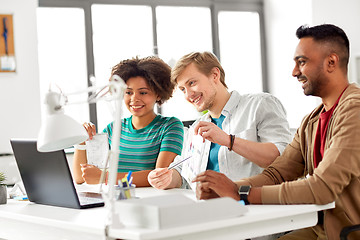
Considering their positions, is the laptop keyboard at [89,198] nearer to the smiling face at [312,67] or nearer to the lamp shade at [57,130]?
the lamp shade at [57,130]

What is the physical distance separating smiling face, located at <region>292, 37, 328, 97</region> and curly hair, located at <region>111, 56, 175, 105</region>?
3.20ft

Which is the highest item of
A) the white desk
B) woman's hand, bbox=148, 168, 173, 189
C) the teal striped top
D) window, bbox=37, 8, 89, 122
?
window, bbox=37, 8, 89, 122

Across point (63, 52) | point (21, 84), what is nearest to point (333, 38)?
point (21, 84)

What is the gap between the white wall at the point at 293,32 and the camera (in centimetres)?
586

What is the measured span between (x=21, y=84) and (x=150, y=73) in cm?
219

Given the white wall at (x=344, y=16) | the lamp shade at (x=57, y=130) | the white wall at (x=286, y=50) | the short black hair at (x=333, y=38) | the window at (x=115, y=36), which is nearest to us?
the lamp shade at (x=57, y=130)

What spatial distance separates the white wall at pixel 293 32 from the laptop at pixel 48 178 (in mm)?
4170

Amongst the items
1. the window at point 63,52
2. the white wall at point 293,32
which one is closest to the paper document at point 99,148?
the window at point 63,52

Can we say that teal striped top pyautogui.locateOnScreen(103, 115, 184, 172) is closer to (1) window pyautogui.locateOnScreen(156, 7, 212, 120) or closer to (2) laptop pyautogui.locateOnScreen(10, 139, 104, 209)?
(2) laptop pyautogui.locateOnScreen(10, 139, 104, 209)

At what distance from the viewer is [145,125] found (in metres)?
2.95

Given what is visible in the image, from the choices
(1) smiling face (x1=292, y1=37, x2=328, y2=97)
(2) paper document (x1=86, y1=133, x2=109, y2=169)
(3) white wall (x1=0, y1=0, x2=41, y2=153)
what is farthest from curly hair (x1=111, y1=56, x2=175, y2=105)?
(3) white wall (x1=0, y1=0, x2=41, y2=153)

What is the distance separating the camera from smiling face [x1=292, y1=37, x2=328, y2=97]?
207cm

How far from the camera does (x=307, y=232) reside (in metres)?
2.14

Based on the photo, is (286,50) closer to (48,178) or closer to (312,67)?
(312,67)
